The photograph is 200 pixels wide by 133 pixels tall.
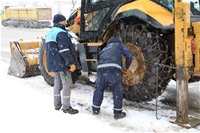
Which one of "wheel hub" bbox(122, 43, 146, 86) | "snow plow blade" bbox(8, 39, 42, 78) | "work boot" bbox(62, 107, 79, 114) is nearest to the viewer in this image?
"wheel hub" bbox(122, 43, 146, 86)

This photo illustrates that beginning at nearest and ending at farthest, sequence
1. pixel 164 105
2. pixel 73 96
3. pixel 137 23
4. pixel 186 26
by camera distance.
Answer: pixel 186 26, pixel 137 23, pixel 164 105, pixel 73 96

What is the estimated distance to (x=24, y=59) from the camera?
776 cm

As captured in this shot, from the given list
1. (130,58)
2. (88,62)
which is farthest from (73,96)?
(130,58)

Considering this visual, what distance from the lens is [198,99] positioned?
5.82 meters

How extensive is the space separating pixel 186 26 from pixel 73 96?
115 inches

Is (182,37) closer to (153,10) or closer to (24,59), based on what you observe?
(153,10)

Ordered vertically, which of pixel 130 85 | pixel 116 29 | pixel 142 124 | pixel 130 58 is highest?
pixel 116 29

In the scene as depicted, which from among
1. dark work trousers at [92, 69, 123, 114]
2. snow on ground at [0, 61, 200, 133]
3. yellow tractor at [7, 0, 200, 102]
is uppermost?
yellow tractor at [7, 0, 200, 102]

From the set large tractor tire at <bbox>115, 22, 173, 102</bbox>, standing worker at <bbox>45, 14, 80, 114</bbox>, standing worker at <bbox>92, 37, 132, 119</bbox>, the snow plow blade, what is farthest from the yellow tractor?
the snow plow blade

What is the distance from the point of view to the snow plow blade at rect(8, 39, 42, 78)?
25.6 ft

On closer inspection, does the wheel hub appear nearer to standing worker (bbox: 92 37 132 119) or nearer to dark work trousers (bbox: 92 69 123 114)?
standing worker (bbox: 92 37 132 119)

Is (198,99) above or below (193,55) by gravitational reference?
below

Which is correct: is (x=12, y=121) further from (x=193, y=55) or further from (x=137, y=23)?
(x=193, y=55)

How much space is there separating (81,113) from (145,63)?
1375mm
